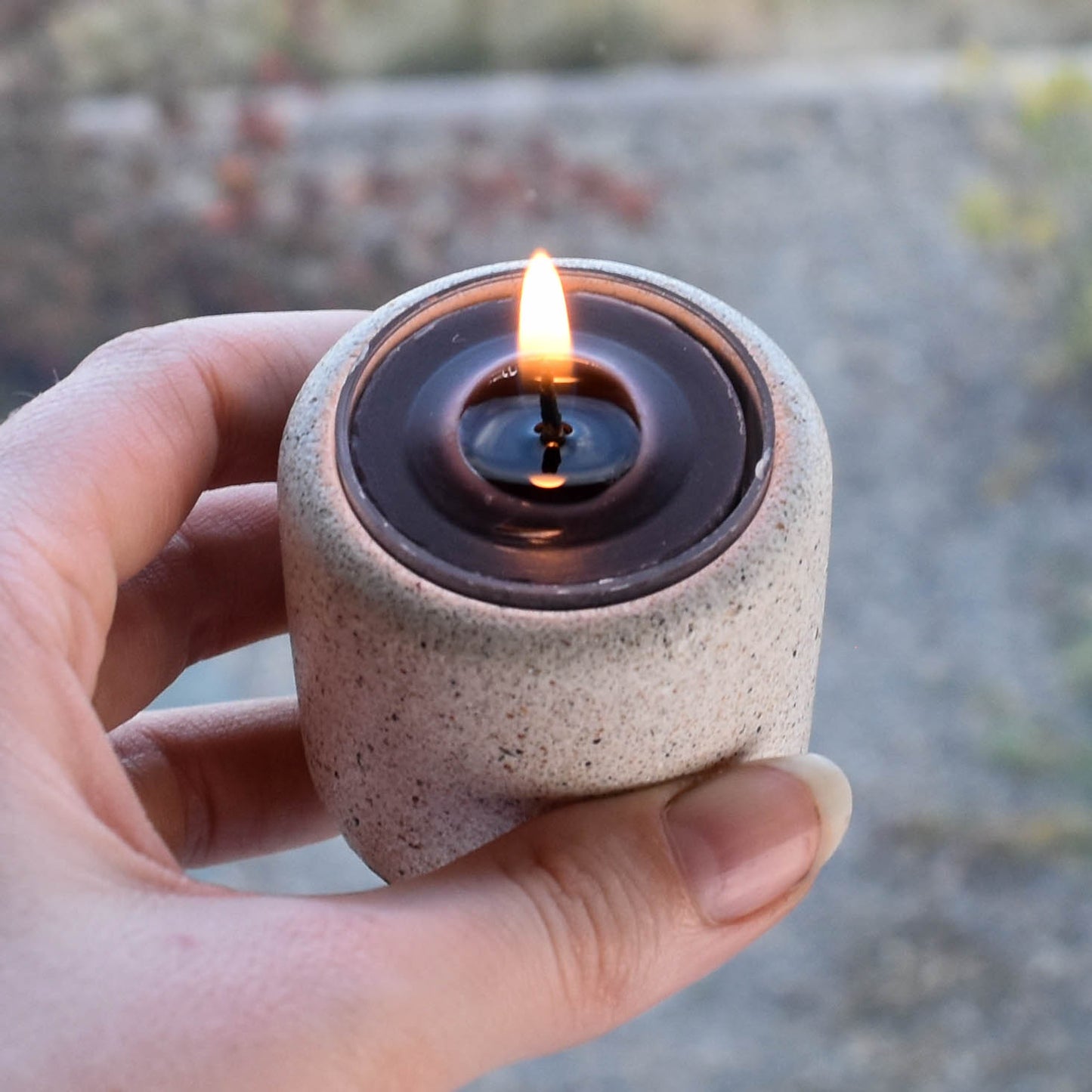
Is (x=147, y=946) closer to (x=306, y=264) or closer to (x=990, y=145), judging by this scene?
(x=306, y=264)

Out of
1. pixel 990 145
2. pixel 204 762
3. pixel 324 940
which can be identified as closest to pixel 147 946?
pixel 324 940

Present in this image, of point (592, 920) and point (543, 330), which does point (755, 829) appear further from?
point (543, 330)

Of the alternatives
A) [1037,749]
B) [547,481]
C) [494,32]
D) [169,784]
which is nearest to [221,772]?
[169,784]

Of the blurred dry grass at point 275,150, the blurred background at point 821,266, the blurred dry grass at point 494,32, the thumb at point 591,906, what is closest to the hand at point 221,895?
the thumb at point 591,906

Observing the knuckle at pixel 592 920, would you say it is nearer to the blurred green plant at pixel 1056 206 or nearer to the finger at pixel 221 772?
the finger at pixel 221 772

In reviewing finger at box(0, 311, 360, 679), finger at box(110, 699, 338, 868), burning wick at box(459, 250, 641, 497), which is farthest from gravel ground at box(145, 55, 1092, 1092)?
burning wick at box(459, 250, 641, 497)

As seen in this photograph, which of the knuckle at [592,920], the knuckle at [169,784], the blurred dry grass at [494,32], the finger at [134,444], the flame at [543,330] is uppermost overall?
the blurred dry grass at [494,32]
